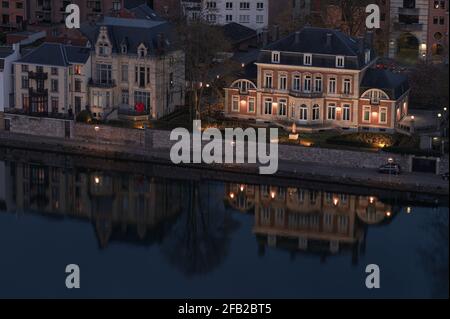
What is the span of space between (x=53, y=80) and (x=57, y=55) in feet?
4.23

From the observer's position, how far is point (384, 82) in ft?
215

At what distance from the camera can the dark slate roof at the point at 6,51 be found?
226 ft

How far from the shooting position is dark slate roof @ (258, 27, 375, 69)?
214 ft

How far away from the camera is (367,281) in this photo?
49656 mm

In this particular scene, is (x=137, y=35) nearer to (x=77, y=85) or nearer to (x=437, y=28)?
(x=77, y=85)

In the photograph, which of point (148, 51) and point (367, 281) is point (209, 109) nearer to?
point (148, 51)

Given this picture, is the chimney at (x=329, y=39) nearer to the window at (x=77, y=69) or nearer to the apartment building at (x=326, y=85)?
the apartment building at (x=326, y=85)

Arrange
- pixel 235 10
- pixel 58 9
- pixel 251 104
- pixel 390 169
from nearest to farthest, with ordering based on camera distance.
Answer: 1. pixel 390 169
2. pixel 251 104
3. pixel 235 10
4. pixel 58 9

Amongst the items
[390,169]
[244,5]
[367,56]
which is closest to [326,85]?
[367,56]

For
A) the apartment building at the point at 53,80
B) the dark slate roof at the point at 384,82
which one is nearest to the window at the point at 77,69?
the apartment building at the point at 53,80

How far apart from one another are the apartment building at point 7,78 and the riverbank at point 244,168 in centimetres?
192

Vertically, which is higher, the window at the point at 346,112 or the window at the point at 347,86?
the window at the point at 347,86

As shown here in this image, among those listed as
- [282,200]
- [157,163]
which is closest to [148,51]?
[157,163]

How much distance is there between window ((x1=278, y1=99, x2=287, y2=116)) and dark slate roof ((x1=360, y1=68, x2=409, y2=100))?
152 inches
